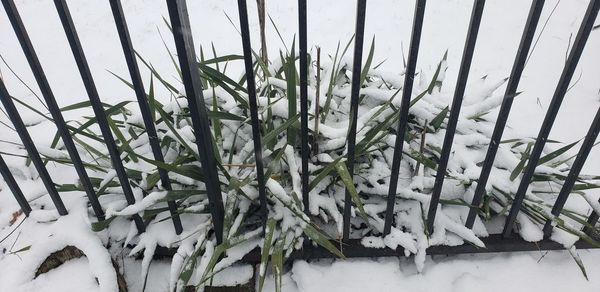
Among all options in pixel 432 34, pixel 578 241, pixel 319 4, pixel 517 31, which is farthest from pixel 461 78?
pixel 319 4

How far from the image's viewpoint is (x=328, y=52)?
3.39m

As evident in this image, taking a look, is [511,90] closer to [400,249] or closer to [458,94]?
[458,94]

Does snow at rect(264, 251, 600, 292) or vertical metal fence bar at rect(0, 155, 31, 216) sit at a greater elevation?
vertical metal fence bar at rect(0, 155, 31, 216)

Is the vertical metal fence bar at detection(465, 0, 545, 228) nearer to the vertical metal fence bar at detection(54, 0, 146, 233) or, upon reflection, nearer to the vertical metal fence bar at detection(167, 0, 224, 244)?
the vertical metal fence bar at detection(167, 0, 224, 244)

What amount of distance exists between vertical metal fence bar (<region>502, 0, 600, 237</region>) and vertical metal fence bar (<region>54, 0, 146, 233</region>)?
122cm

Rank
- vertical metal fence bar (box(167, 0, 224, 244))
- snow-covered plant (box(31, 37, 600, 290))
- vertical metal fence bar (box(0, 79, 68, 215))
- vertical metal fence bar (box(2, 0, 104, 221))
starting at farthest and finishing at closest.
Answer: snow-covered plant (box(31, 37, 600, 290)), vertical metal fence bar (box(0, 79, 68, 215)), vertical metal fence bar (box(2, 0, 104, 221)), vertical metal fence bar (box(167, 0, 224, 244))

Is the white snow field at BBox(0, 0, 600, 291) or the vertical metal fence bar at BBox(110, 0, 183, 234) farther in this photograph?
the white snow field at BBox(0, 0, 600, 291)

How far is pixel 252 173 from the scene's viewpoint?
147 cm

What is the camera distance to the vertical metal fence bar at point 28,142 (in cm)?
126

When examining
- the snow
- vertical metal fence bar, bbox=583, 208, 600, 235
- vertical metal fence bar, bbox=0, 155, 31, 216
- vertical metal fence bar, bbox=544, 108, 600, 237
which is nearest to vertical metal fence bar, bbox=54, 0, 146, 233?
vertical metal fence bar, bbox=0, 155, 31, 216

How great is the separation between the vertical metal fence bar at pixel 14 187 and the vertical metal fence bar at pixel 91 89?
1.28ft

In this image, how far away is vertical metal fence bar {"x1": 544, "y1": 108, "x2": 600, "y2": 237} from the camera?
4.25ft

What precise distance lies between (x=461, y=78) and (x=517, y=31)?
2.85m

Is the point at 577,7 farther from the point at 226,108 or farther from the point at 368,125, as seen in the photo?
the point at 226,108
